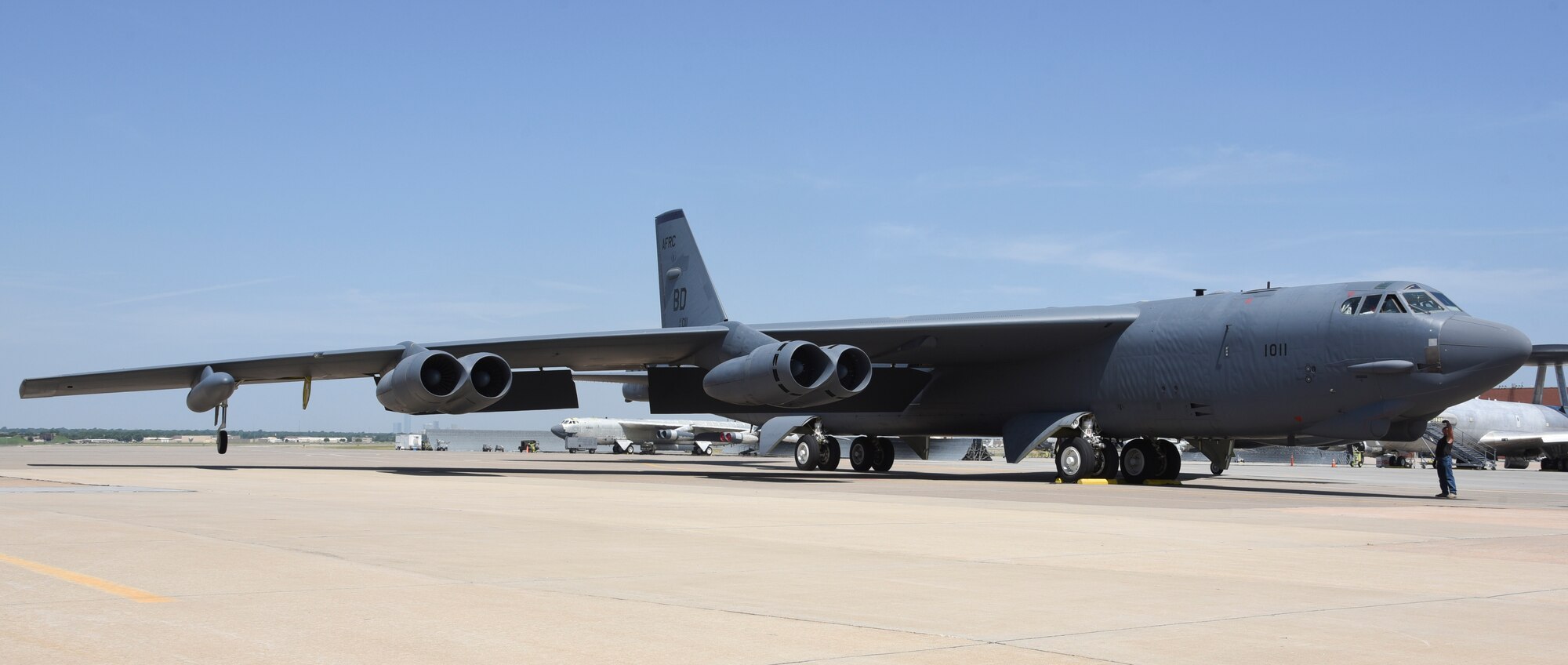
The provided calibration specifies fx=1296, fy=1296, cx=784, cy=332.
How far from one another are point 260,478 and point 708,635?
15.9 metres

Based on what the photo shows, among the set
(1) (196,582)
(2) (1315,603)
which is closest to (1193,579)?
(2) (1315,603)

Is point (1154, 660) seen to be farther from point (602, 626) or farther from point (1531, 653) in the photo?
point (602, 626)

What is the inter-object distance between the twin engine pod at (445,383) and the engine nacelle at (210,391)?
3245 mm

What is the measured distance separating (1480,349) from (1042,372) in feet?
24.5

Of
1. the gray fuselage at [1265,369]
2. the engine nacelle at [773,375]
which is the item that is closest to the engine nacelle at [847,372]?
the engine nacelle at [773,375]

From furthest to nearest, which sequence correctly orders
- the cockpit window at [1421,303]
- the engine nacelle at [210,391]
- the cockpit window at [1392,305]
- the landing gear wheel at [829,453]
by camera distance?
the landing gear wheel at [829,453] → the engine nacelle at [210,391] → the cockpit window at [1392,305] → the cockpit window at [1421,303]

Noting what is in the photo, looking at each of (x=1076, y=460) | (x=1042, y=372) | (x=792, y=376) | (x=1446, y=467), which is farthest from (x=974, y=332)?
(x=1446, y=467)

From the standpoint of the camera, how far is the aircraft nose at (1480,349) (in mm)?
17297

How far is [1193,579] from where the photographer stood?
23.1 ft

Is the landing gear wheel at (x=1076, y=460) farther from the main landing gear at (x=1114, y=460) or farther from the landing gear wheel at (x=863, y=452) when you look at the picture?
the landing gear wheel at (x=863, y=452)

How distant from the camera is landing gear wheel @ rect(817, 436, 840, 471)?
27.2 metres

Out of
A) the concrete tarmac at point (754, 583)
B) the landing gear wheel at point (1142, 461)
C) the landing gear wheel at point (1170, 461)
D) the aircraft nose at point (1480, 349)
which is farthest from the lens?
the landing gear wheel at point (1142, 461)

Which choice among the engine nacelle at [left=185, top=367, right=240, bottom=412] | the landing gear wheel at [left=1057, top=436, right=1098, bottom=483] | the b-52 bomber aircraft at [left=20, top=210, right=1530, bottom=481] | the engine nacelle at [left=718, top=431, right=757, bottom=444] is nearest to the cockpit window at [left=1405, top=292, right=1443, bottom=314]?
the b-52 bomber aircraft at [left=20, top=210, right=1530, bottom=481]

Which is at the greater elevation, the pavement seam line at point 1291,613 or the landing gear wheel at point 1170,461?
the landing gear wheel at point 1170,461
